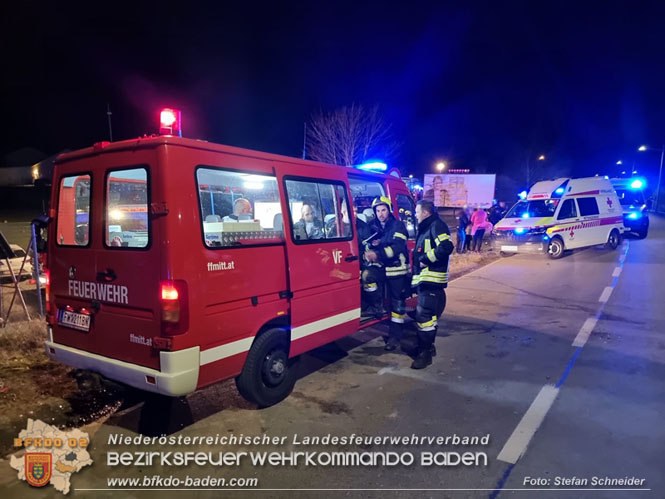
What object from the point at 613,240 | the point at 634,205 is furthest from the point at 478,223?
the point at 634,205

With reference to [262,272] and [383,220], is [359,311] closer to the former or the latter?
[383,220]

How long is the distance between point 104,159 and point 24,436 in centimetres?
238

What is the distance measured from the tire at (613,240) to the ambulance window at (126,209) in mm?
16316

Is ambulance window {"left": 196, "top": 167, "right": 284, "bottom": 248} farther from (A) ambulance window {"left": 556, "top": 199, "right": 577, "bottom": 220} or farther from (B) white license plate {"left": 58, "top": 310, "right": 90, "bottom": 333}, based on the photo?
Answer: (A) ambulance window {"left": 556, "top": 199, "right": 577, "bottom": 220}

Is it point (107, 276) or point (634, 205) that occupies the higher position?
point (634, 205)

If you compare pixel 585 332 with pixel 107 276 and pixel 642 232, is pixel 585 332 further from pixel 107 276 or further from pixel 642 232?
pixel 642 232

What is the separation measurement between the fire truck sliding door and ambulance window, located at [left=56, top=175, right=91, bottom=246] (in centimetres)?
175

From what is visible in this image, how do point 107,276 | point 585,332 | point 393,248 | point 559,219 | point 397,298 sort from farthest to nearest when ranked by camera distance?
point 559,219, point 585,332, point 397,298, point 393,248, point 107,276

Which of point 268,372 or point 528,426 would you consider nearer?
point 528,426

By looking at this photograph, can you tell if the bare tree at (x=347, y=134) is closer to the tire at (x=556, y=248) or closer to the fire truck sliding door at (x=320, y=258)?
the tire at (x=556, y=248)

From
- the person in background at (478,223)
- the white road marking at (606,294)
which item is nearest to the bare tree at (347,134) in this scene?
the person in background at (478,223)

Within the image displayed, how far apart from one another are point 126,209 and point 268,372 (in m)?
1.91

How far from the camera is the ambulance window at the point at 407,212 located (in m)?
6.71

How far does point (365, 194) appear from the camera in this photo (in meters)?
6.75
